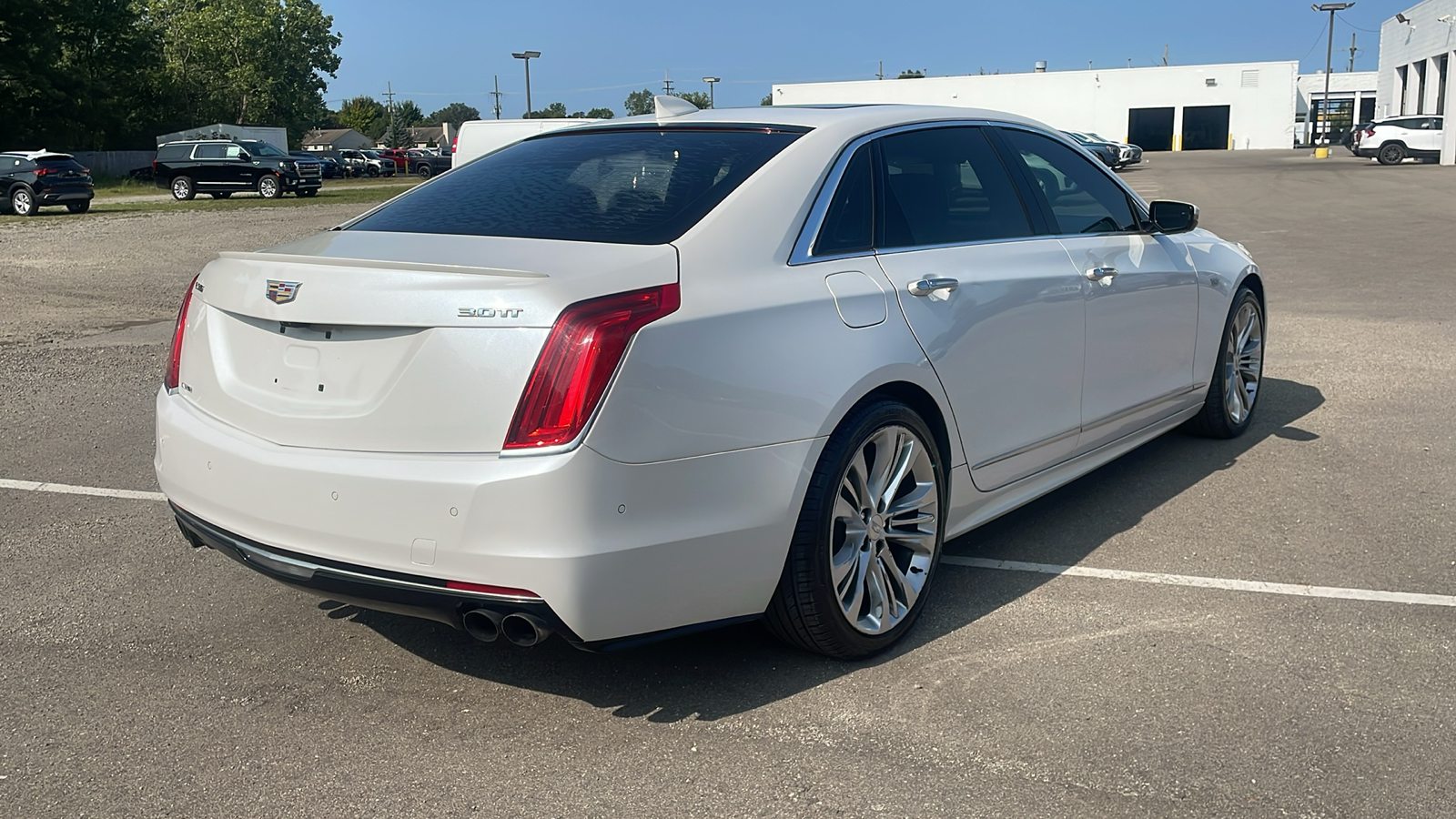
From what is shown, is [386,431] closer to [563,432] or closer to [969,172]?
[563,432]

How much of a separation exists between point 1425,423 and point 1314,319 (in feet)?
13.1

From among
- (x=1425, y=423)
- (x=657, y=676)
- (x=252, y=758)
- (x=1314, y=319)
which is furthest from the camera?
(x=1314, y=319)

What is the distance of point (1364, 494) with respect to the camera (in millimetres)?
5332

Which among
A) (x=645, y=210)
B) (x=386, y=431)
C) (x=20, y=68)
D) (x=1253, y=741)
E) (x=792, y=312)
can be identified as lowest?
(x=1253, y=741)

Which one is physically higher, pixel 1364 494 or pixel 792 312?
pixel 792 312

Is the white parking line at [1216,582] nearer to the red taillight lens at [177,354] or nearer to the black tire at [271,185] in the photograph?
the red taillight lens at [177,354]

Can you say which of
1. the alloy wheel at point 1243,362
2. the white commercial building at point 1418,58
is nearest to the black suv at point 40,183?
the alloy wheel at point 1243,362

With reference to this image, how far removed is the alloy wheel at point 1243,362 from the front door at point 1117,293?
69 centimetres

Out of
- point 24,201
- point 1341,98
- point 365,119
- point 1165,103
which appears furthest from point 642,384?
point 365,119

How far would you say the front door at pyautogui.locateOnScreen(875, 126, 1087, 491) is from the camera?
3.87 meters

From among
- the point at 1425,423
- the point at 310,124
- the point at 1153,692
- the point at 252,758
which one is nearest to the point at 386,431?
the point at 252,758

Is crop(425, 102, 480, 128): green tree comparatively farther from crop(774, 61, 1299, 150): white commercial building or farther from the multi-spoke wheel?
the multi-spoke wheel

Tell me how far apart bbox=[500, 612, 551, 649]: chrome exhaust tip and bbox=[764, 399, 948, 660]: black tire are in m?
0.73

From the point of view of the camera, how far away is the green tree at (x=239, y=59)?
275 ft
